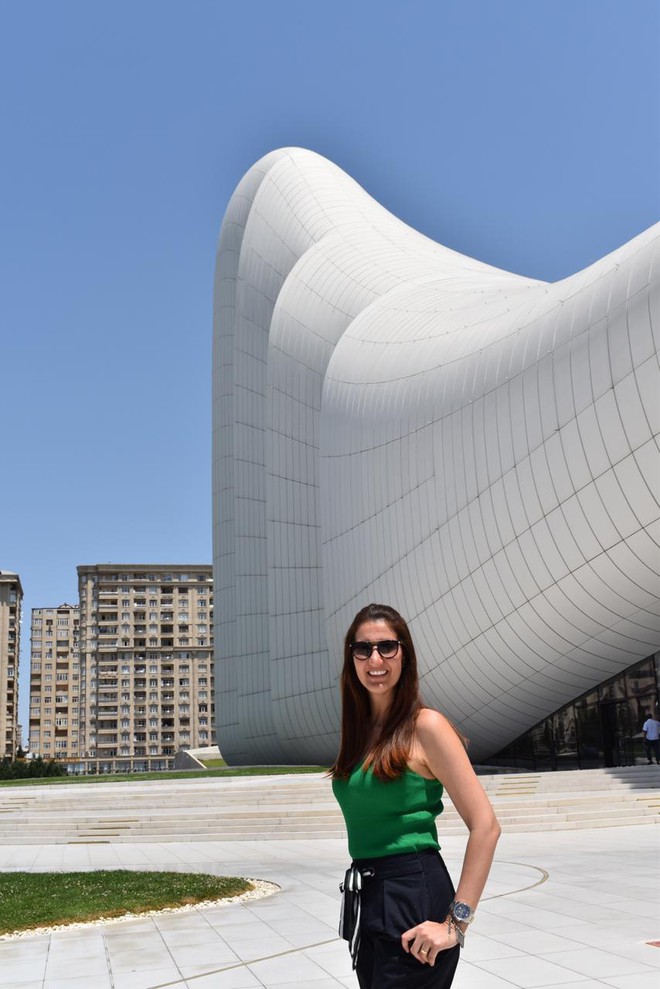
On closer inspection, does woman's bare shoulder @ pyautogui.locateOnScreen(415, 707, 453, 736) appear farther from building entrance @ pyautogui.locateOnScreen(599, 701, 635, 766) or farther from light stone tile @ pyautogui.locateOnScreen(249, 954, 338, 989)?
building entrance @ pyautogui.locateOnScreen(599, 701, 635, 766)

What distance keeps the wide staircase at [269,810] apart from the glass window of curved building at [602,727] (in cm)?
301

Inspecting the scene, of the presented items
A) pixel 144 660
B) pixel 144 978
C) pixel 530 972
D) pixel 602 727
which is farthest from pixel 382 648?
pixel 144 660

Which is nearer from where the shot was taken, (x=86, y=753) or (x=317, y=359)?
(x=317, y=359)

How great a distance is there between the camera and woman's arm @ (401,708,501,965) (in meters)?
2.88

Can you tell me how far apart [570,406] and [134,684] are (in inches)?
4449

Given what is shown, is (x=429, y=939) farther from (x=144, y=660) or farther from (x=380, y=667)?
(x=144, y=660)

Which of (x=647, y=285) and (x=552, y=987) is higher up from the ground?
(x=647, y=285)

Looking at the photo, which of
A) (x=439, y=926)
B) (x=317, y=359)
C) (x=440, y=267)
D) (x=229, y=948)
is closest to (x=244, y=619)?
(x=317, y=359)

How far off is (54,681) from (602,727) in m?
135

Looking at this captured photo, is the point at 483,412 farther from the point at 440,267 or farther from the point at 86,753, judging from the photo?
the point at 86,753

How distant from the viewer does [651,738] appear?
22953 millimetres

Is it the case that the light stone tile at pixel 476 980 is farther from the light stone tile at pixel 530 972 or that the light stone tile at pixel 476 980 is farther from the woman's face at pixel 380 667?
the woman's face at pixel 380 667

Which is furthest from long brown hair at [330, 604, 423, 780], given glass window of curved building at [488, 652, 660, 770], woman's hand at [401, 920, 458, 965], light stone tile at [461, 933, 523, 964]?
glass window of curved building at [488, 652, 660, 770]

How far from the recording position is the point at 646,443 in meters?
20.0
